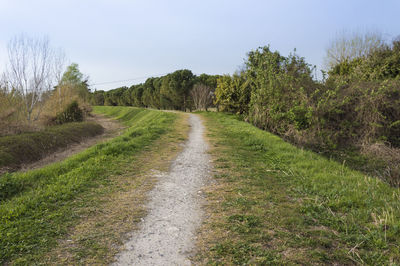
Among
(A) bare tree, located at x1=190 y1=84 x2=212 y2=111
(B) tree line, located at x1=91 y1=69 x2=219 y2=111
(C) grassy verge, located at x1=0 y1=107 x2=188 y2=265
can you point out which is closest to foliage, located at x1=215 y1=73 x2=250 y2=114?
(A) bare tree, located at x1=190 y1=84 x2=212 y2=111

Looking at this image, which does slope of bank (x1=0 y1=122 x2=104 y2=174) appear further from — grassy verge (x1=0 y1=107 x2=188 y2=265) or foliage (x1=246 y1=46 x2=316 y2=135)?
foliage (x1=246 y1=46 x2=316 y2=135)

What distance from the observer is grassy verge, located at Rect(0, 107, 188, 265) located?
10.1ft

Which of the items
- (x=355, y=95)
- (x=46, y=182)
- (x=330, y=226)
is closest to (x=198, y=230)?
(x=330, y=226)

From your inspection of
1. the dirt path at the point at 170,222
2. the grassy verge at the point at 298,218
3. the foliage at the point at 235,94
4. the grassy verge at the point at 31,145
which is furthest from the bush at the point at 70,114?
the grassy verge at the point at 298,218

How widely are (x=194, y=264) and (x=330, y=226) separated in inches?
86.2

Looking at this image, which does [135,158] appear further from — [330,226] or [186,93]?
[186,93]

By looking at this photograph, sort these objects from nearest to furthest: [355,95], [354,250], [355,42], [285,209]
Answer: [354,250], [285,209], [355,95], [355,42]

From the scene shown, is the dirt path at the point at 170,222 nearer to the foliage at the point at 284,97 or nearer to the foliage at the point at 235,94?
the foliage at the point at 284,97

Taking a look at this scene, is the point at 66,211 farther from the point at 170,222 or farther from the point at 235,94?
the point at 235,94

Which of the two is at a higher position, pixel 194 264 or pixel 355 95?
pixel 355 95

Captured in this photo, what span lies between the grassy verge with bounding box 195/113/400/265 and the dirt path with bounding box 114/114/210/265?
0.24 m

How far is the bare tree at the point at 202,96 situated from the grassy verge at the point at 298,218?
27474mm

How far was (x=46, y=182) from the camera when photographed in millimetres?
5859

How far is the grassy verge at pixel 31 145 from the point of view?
10013 millimetres
